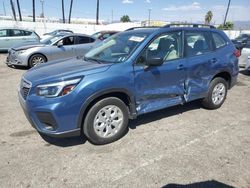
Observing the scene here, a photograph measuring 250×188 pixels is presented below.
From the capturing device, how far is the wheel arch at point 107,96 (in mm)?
3521

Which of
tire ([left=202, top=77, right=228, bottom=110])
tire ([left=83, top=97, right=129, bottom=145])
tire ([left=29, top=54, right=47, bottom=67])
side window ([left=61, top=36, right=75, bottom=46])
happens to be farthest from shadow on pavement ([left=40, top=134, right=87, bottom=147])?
side window ([left=61, top=36, right=75, bottom=46])

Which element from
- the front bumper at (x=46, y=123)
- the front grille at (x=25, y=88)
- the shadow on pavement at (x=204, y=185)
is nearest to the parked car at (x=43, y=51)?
the front grille at (x=25, y=88)

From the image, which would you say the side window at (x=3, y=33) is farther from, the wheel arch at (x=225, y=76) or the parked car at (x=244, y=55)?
the wheel arch at (x=225, y=76)

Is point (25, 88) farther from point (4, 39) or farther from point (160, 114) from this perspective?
point (4, 39)

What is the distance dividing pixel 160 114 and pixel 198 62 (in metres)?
1.29

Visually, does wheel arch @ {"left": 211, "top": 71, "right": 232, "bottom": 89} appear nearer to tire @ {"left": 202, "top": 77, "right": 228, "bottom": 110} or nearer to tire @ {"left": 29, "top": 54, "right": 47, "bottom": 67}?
tire @ {"left": 202, "top": 77, "right": 228, "bottom": 110}

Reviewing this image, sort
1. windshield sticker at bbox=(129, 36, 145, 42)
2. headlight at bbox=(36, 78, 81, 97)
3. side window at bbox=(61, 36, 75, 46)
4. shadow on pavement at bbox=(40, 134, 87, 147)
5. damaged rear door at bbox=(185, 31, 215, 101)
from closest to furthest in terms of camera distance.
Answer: headlight at bbox=(36, 78, 81, 97) < shadow on pavement at bbox=(40, 134, 87, 147) < windshield sticker at bbox=(129, 36, 145, 42) < damaged rear door at bbox=(185, 31, 215, 101) < side window at bbox=(61, 36, 75, 46)

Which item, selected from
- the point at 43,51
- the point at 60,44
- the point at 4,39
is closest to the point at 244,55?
the point at 60,44

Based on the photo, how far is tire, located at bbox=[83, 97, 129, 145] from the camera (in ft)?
12.0

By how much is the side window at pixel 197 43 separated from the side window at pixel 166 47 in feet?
0.64

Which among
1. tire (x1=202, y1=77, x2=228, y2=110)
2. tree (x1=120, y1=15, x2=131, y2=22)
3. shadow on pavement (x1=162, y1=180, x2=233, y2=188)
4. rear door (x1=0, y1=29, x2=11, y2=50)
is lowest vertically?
tree (x1=120, y1=15, x2=131, y2=22)

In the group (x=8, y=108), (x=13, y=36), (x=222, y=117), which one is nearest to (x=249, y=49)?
(x=222, y=117)

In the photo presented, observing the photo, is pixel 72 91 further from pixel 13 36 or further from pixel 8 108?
pixel 13 36

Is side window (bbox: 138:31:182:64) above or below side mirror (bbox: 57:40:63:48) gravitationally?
above
